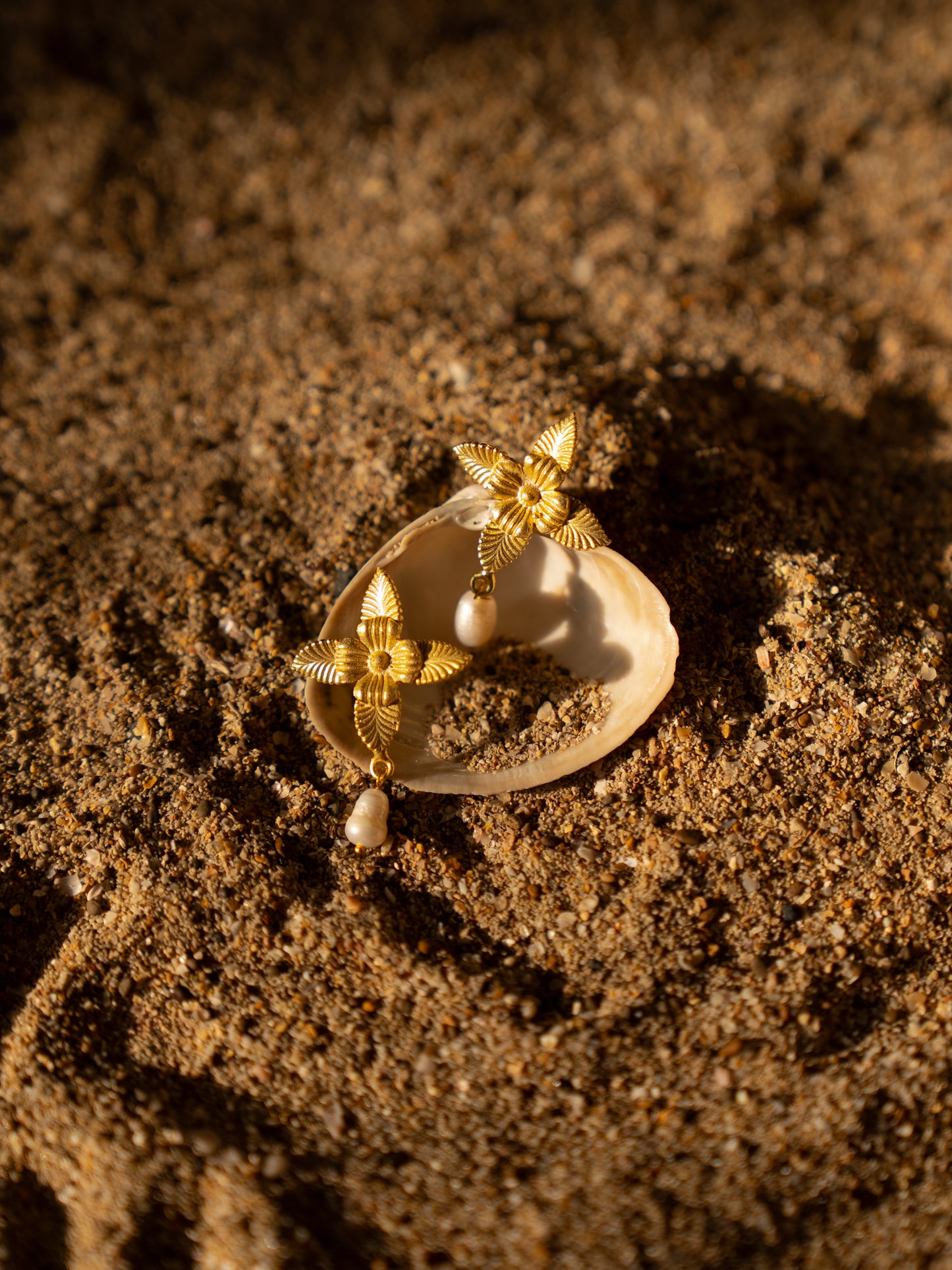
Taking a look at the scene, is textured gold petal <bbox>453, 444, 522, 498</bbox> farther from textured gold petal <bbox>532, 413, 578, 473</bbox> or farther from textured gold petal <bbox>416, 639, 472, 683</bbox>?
textured gold petal <bbox>416, 639, 472, 683</bbox>

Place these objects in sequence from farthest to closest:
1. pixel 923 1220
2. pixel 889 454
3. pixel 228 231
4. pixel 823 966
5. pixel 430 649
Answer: pixel 228 231
pixel 889 454
pixel 430 649
pixel 823 966
pixel 923 1220

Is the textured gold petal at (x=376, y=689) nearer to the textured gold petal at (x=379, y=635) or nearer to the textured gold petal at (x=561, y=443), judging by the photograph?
the textured gold petal at (x=379, y=635)

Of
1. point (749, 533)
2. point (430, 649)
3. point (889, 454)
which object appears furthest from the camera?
point (889, 454)

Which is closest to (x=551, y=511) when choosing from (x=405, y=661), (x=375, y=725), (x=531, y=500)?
(x=531, y=500)

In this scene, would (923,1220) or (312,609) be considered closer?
(923,1220)

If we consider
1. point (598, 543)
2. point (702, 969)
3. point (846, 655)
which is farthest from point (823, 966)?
point (598, 543)

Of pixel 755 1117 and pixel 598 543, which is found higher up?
pixel 598 543

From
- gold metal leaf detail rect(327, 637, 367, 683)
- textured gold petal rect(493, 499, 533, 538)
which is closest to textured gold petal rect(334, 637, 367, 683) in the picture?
gold metal leaf detail rect(327, 637, 367, 683)

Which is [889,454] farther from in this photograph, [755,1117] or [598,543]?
[755,1117]
